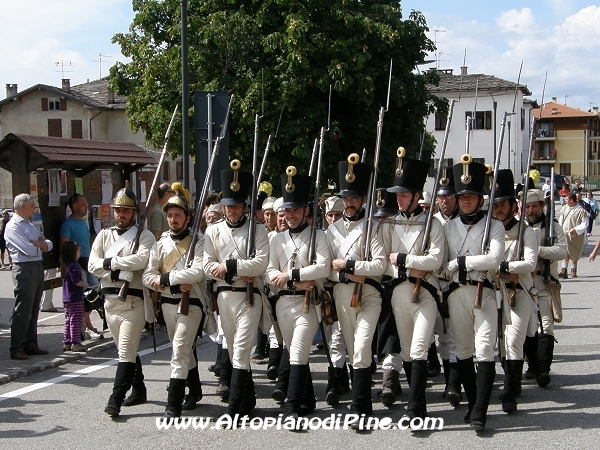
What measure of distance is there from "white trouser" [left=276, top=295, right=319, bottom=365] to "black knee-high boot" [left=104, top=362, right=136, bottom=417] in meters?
1.43

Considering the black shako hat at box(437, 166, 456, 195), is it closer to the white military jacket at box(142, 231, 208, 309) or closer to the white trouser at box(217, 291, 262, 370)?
the white trouser at box(217, 291, 262, 370)

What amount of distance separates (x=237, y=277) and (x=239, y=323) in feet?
1.33

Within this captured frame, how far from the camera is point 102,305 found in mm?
8211

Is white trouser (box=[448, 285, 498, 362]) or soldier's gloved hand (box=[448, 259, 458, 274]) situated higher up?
soldier's gloved hand (box=[448, 259, 458, 274])

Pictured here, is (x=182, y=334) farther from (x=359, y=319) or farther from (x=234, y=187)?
(x=359, y=319)

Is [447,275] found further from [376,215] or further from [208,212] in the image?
[208,212]

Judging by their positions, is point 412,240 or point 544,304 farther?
point 544,304

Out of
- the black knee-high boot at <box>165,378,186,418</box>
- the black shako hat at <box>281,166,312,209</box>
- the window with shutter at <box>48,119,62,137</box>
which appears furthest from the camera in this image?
the window with shutter at <box>48,119,62,137</box>

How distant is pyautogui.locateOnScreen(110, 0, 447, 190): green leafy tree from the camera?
23.8m

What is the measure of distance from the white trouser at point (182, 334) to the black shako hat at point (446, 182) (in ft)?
8.43

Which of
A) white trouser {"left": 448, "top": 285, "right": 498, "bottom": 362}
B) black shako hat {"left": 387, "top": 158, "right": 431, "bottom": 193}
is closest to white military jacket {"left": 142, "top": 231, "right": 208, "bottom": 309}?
black shako hat {"left": 387, "top": 158, "right": 431, "bottom": 193}

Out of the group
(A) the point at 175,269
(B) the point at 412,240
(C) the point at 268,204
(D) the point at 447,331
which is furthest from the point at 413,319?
(C) the point at 268,204

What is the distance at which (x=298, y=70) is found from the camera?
23828mm

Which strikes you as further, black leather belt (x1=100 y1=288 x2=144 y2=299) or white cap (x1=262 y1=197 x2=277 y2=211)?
white cap (x1=262 y1=197 x2=277 y2=211)
